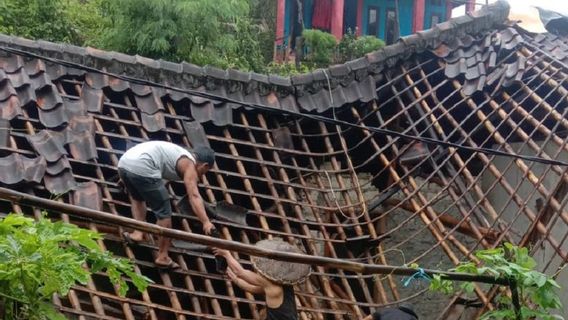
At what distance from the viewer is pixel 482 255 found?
3.48 m

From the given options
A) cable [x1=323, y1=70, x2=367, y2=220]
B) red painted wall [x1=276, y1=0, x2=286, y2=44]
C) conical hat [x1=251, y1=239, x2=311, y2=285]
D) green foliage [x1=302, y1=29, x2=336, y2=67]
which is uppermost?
red painted wall [x1=276, y1=0, x2=286, y2=44]

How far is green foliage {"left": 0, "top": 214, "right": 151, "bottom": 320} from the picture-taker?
2568 millimetres

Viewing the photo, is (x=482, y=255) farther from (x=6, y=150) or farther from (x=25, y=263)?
(x=6, y=150)

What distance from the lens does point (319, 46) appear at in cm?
1398

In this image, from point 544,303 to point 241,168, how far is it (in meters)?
2.71

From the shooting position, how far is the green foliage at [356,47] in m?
14.0

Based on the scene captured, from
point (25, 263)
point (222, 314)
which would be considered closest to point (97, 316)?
point (222, 314)

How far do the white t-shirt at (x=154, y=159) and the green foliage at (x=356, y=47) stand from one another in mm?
9679

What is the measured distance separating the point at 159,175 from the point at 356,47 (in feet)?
32.4

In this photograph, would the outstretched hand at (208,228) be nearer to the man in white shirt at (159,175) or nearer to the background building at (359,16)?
the man in white shirt at (159,175)

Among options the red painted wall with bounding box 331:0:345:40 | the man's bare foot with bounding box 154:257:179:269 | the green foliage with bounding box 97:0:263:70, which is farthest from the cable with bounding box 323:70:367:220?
the red painted wall with bounding box 331:0:345:40

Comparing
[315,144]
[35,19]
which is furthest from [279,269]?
[35,19]

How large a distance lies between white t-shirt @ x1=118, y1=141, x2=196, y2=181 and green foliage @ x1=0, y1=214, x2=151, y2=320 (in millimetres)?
1840

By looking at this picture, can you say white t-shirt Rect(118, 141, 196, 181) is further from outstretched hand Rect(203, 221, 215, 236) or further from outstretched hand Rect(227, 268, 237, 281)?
outstretched hand Rect(227, 268, 237, 281)
